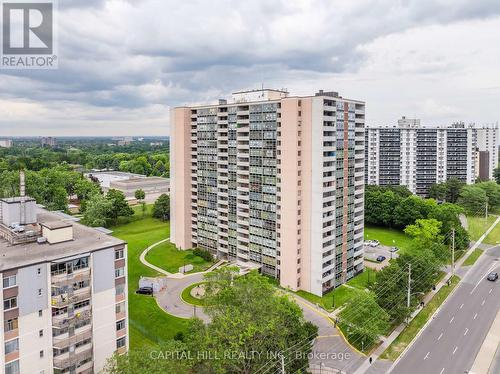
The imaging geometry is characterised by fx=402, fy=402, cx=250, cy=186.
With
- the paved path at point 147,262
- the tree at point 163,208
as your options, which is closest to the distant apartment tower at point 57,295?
the paved path at point 147,262

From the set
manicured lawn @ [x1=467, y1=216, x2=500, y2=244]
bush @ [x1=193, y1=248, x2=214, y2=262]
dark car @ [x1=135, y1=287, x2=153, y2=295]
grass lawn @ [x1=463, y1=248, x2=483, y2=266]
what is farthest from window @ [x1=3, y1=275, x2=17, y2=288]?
manicured lawn @ [x1=467, y1=216, x2=500, y2=244]

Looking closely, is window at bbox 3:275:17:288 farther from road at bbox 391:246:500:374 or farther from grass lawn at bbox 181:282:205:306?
road at bbox 391:246:500:374

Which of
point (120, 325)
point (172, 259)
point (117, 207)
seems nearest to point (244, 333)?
point (120, 325)

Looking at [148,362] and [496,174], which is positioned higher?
[496,174]

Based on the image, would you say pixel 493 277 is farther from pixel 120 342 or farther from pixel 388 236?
pixel 120 342

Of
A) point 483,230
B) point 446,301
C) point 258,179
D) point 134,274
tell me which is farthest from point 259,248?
point 483,230

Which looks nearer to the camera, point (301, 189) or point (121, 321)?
point (121, 321)

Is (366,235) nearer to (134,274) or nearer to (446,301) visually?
(446,301)
